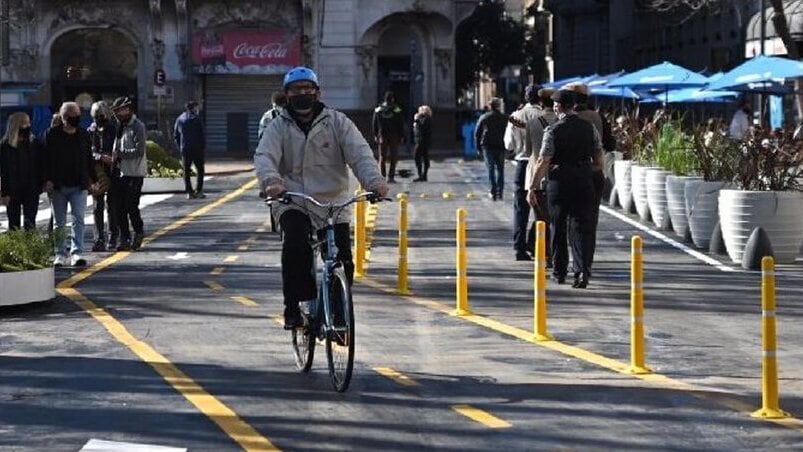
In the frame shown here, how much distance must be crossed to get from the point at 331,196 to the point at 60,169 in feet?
29.4

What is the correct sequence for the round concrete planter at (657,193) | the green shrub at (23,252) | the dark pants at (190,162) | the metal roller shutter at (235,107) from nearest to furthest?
the green shrub at (23,252) → the round concrete planter at (657,193) → the dark pants at (190,162) → the metal roller shutter at (235,107)

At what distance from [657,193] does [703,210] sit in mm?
3650

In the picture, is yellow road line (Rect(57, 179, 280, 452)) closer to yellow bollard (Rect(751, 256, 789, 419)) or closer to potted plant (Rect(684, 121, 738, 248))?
yellow bollard (Rect(751, 256, 789, 419))

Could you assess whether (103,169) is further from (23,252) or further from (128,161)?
(23,252)

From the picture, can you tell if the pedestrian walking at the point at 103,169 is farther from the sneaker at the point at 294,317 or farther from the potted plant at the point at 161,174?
the potted plant at the point at 161,174

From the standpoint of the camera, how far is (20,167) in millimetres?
20125

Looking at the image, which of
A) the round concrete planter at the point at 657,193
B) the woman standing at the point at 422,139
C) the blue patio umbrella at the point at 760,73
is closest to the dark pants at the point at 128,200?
the round concrete planter at the point at 657,193

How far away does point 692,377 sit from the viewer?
11.7 m

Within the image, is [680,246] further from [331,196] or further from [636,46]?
[636,46]

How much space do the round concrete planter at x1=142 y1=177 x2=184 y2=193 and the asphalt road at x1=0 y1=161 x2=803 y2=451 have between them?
15.9 m

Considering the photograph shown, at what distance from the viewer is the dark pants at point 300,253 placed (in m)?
11.5

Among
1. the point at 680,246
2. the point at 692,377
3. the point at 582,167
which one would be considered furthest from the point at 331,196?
the point at 680,246

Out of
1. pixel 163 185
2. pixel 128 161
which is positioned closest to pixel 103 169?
pixel 128 161

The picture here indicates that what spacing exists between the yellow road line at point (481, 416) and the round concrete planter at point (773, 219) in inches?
390
